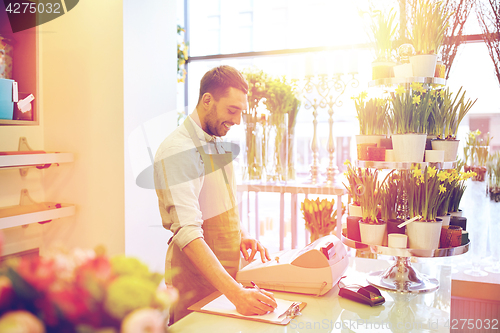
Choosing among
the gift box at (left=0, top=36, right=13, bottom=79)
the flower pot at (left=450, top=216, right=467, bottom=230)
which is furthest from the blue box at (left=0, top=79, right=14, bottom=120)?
the flower pot at (left=450, top=216, right=467, bottom=230)

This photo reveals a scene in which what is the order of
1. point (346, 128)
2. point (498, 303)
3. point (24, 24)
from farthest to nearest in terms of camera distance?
point (346, 128) < point (498, 303) < point (24, 24)

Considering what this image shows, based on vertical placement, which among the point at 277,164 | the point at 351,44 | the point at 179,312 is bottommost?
the point at 179,312

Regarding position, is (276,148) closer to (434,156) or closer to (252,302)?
(434,156)

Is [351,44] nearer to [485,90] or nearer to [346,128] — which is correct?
[346,128]

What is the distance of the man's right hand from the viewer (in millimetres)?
1153

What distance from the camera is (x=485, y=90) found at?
302 centimetres

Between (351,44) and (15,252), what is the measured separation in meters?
3.00

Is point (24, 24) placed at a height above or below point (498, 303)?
above

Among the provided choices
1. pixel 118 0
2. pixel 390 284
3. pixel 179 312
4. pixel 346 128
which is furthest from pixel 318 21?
pixel 179 312

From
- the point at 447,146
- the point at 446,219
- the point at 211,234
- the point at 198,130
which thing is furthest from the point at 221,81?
the point at 446,219

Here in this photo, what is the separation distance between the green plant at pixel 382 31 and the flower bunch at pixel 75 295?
1552 millimetres

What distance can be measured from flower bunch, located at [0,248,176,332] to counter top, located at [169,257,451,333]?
2.19ft

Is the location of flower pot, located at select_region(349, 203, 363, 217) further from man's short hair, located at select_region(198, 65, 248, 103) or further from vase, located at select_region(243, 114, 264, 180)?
vase, located at select_region(243, 114, 264, 180)

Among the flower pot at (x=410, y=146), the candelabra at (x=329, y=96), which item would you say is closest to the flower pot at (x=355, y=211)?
the flower pot at (x=410, y=146)
